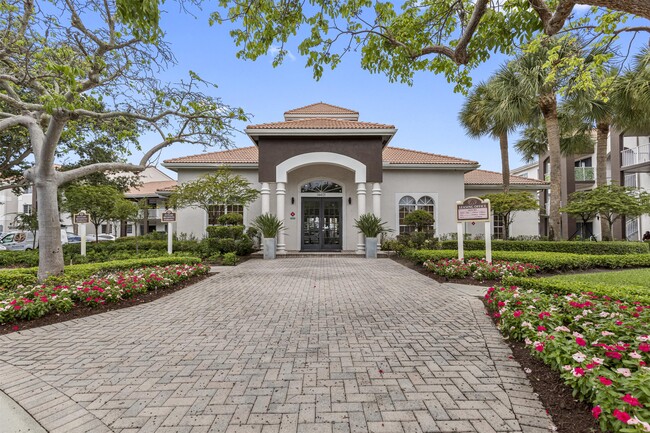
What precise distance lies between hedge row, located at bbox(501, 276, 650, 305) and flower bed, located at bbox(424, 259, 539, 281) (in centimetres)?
130

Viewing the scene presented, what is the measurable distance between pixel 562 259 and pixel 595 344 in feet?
25.1

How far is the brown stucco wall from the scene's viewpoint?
14969mm

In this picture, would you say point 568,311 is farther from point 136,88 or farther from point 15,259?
point 15,259

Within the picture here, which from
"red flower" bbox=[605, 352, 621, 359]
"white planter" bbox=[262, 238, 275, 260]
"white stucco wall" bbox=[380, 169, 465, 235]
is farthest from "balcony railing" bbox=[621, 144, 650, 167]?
"red flower" bbox=[605, 352, 621, 359]

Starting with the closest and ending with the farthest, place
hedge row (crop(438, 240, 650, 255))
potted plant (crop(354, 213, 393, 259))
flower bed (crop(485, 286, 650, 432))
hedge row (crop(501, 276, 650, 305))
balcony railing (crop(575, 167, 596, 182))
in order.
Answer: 1. flower bed (crop(485, 286, 650, 432))
2. hedge row (crop(501, 276, 650, 305))
3. hedge row (crop(438, 240, 650, 255))
4. potted plant (crop(354, 213, 393, 259))
5. balcony railing (crop(575, 167, 596, 182))

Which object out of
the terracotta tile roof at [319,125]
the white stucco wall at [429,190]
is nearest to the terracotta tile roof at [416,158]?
the white stucco wall at [429,190]

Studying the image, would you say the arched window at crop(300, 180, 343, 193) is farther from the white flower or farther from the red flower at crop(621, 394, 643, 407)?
the red flower at crop(621, 394, 643, 407)

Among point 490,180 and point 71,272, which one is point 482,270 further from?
point 490,180

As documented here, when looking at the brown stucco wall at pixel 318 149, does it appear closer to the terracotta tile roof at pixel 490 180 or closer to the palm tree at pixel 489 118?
the palm tree at pixel 489 118

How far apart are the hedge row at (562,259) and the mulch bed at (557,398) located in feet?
21.8

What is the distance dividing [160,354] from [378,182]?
12695 millimetres

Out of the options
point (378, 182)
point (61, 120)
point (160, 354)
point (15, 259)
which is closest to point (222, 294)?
point (160, 354)

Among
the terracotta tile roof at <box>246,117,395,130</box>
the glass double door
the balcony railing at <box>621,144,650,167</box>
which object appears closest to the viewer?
the terracotta tile roof at <box>246,117,395,130</box>

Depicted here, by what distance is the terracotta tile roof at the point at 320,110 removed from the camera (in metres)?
22.0
